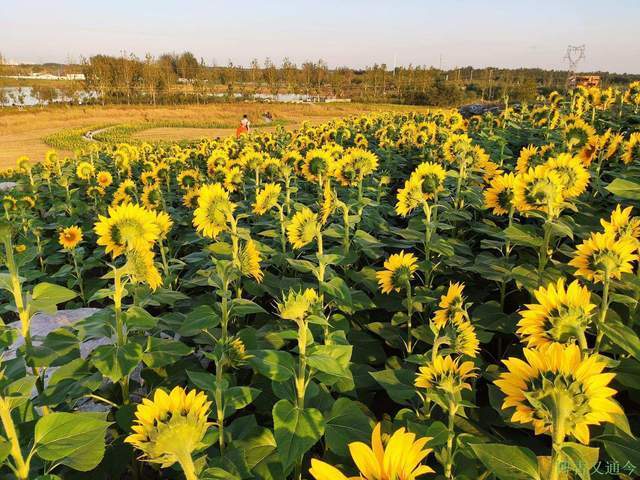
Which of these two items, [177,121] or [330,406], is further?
[177,121]

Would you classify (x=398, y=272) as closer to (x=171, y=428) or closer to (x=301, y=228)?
(x=301, y=228)

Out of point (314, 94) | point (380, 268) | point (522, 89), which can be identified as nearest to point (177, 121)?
point (522, 89)

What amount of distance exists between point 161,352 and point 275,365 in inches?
24.9

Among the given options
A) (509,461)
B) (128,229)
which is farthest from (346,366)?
(128,229)

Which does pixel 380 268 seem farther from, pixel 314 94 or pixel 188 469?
pixel 314 94

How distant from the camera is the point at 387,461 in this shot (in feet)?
2.70

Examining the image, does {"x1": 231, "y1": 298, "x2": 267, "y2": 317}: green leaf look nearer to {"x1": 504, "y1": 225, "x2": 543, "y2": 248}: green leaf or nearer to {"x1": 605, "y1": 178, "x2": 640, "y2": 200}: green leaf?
{"x1": 504, "y1": 225, "x2": 543, "y2": 248}: green leaf

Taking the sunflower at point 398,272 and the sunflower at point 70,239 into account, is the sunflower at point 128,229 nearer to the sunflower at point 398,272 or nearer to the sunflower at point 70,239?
the sunflower at point 398,272

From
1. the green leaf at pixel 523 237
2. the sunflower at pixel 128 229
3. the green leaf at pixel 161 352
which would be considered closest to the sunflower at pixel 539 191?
the green leaf at pixel 523 237

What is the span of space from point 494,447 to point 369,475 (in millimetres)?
400

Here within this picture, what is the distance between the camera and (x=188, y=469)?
3.28ft

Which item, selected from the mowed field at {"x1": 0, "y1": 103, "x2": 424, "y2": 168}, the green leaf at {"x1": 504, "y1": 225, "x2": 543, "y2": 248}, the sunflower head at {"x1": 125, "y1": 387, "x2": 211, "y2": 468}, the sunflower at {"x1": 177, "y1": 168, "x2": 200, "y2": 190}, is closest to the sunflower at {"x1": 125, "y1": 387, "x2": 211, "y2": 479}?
the sunflower head at {"x1": 125, "y1": 387, "x2": 211, "y2": 468}

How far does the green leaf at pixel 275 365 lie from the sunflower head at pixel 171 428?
267 mm

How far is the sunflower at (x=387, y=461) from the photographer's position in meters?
0.81
